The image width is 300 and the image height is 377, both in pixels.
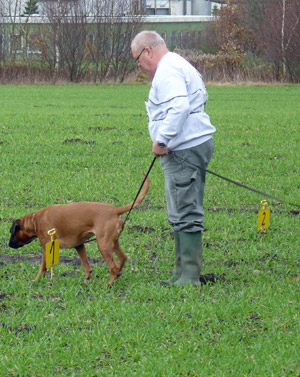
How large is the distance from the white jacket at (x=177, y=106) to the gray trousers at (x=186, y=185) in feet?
0.28

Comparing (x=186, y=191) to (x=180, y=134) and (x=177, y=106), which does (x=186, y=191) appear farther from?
(x=177, y=106)

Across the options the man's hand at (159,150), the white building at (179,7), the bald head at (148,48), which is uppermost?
the white building at (179,7)

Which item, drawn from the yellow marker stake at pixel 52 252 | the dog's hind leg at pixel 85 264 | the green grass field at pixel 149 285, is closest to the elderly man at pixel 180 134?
the green grass field at pixel 149 285

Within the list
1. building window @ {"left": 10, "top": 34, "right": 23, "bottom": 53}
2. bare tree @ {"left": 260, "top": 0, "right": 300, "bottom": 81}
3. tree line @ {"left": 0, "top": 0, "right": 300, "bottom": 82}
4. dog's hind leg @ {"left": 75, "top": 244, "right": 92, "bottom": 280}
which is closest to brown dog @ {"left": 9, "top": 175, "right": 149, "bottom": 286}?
dog's hind leg @ {"left": 75, "top": 244, "right": 92, "bottom": 280}

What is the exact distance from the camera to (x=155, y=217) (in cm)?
795

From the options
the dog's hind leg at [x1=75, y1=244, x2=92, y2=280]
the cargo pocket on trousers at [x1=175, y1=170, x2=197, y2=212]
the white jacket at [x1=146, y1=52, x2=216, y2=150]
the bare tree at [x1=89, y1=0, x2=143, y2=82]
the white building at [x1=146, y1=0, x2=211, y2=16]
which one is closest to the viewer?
the white jacket at [x1=146, y1=52, x2=216, y2=150]

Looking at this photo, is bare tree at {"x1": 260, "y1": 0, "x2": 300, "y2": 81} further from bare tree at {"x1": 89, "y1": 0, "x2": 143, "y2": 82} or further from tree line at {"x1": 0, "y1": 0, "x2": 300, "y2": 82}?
bare tree at {"x1": 89, "y1": 0, "x2": 143, "y2": 82}

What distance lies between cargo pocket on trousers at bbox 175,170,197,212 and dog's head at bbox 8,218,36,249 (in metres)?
1.43

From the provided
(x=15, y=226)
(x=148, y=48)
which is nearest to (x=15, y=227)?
(x=15, y=226)

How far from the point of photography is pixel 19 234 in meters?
5.88

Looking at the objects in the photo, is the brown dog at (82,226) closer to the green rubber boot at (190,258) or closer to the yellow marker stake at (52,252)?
the yellow marker stake at (52,252)

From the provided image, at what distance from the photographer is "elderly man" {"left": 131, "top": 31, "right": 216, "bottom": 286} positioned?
5.17 meters

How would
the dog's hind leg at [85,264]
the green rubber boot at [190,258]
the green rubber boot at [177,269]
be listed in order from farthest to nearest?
the dog's hind leg at [85,264]
the green rubber boot at [177,269]
the green rubber boot at [190,258]

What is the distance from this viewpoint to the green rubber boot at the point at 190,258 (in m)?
5.54
